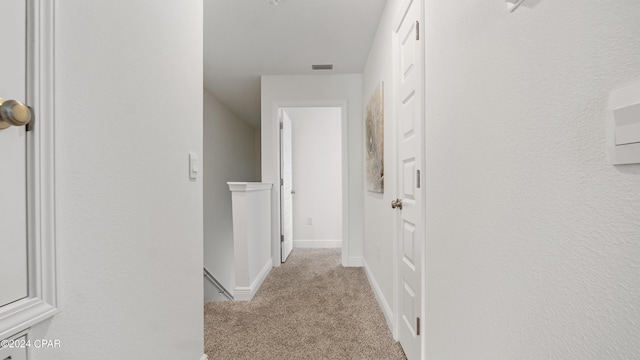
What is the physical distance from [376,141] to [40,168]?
2236 mm

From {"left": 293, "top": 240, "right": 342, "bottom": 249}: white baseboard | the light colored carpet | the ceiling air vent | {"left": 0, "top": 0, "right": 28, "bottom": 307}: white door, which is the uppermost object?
the ceiling air vent

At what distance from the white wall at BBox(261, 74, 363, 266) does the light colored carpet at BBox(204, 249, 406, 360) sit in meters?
0.62

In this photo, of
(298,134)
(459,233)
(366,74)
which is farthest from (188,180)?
(298,134)

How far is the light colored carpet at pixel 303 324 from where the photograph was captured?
177 cm

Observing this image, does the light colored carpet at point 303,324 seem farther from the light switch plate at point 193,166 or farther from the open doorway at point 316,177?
the open doorway at point 316,177

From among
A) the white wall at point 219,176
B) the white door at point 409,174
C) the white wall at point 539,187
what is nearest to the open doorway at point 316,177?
the white wall at point 219,176

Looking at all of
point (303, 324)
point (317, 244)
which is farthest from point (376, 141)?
point (317, 244)

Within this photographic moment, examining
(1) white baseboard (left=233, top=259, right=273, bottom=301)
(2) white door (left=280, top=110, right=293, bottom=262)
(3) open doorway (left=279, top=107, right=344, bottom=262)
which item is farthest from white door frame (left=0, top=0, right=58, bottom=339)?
(3) open doorway (left=279, top=107, right=344, bottom=262)

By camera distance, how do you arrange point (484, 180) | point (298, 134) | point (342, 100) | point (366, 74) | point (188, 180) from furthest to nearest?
point (298, 134) < point (342, 100) < point (366, 74) < point (188, 180) < point (484, 180)

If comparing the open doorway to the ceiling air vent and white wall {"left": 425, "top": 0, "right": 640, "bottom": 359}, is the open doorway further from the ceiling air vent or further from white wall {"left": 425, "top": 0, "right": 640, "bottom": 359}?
white wall {"left": 425, "top": 0, "right": 640, "bottom": 359}

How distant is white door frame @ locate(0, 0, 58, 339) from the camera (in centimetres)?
60

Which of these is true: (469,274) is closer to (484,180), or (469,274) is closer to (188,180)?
(484,180)

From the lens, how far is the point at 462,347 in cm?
98

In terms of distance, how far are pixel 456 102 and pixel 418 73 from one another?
47 cm
